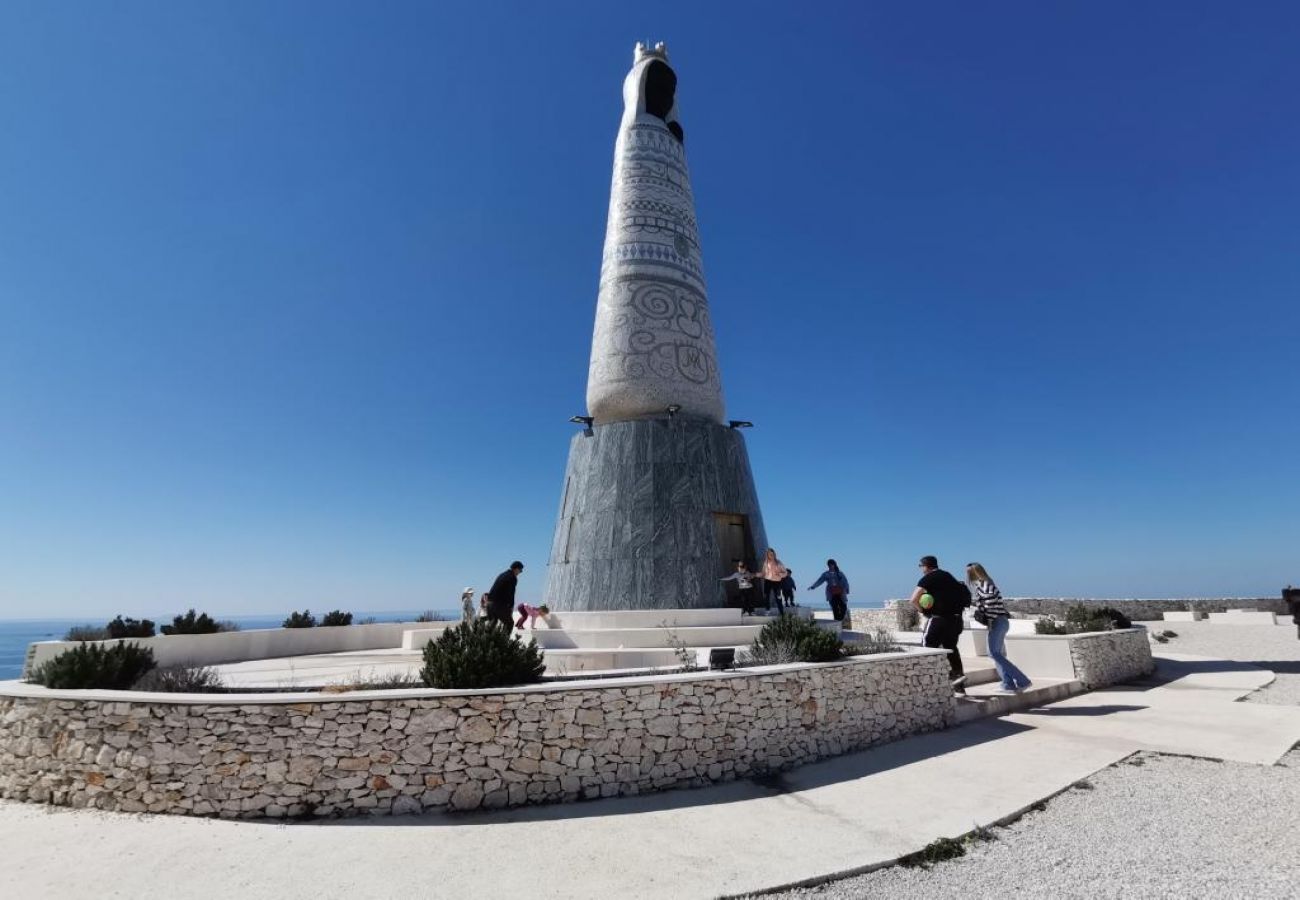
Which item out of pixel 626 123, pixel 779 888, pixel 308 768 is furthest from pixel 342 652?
pixel 626 123

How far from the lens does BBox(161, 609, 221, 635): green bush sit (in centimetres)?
1266

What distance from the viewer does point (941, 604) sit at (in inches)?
326

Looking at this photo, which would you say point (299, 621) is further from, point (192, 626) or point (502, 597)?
point (502, 597)

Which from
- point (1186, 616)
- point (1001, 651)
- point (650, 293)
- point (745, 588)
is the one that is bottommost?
point (1186, 616)

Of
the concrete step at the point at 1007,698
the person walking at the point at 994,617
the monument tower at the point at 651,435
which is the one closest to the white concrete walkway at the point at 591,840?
the concrete step at the point at 1007,698

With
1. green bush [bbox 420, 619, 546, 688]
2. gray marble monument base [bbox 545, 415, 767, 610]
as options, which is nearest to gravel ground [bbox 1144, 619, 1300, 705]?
gray marble monument base [bbox 545, 415, 767, 610]

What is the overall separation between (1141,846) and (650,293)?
11805 millimetres

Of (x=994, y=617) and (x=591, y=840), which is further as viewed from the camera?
(x=994, y=617)

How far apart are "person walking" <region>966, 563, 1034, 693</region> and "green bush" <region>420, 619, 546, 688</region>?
19.8ft

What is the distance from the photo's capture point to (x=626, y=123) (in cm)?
1563

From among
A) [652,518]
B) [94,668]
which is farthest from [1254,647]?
[94,668]

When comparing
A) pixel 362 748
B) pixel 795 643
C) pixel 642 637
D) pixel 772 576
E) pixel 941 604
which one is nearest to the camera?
pixel 362 748

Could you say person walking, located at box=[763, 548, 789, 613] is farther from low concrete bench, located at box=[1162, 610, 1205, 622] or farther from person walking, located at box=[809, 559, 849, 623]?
low concrete bench, located at box=[1162, 610, 1205, 622]

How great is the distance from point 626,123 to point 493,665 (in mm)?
14074
